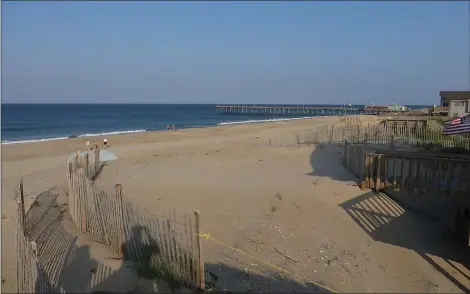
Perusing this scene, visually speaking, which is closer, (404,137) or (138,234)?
(138,234)

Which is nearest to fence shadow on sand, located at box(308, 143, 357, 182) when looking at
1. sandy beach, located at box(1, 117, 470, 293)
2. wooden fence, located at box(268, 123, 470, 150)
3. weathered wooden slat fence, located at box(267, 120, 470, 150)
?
sandy beach, located at box(1, 117, 470, 293)

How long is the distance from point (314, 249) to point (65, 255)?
461cm

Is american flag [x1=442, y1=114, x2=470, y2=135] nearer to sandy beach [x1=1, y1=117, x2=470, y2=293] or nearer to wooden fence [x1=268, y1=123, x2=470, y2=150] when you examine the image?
sandy beach [x1=1, y1=117, x2=470, y2=293]

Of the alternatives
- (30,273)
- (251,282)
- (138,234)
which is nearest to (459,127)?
(251,282)

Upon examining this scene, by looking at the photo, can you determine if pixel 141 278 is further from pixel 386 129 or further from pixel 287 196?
pixel 386 129

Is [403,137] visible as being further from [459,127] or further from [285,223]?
[285,223]

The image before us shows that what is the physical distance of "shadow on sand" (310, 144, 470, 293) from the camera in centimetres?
725

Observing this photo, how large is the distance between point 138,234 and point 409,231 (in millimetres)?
5622

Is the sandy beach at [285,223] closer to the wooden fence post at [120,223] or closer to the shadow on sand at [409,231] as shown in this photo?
the shadow on sand at [409,231]

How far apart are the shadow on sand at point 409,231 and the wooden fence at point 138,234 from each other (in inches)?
160

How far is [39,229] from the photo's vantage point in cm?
834

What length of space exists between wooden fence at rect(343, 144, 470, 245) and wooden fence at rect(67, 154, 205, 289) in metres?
5.47

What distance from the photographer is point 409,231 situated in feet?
28.1

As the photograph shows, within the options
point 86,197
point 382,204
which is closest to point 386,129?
point 382,204
